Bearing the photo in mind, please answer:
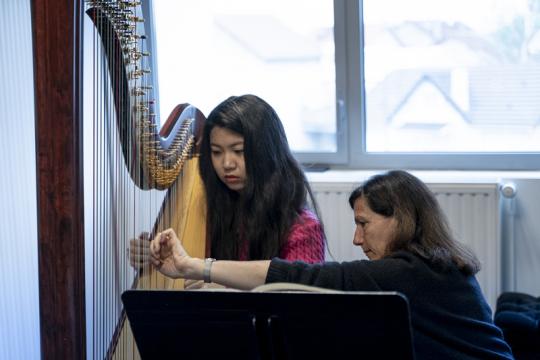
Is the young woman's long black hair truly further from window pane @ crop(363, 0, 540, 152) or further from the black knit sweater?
window pane @ crop(363, 0, 540, 152)

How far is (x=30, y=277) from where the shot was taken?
2.21 m

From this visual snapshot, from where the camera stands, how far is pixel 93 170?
112cm

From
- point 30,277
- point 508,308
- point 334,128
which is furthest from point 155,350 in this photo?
point 334,128

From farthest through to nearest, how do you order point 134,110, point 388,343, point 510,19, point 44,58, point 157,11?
point 157,11 → point 510,19 → point 134,110 → point 388,343 → point 44,58

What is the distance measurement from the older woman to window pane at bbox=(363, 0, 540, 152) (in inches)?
61.6

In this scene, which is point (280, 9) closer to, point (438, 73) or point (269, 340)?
point (438, 73)

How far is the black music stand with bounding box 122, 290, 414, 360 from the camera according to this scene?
115 cm

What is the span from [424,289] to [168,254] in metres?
→ 0.51

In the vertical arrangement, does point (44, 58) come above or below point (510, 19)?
below

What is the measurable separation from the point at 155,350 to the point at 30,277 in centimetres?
106

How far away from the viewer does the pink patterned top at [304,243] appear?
1.89 meters

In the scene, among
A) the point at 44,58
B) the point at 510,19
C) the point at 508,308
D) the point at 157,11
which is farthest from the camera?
the point at 157,11

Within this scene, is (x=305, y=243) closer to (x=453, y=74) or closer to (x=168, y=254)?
(x=168, y=254)

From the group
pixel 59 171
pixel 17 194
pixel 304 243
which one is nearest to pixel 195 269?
pixel 304 243
